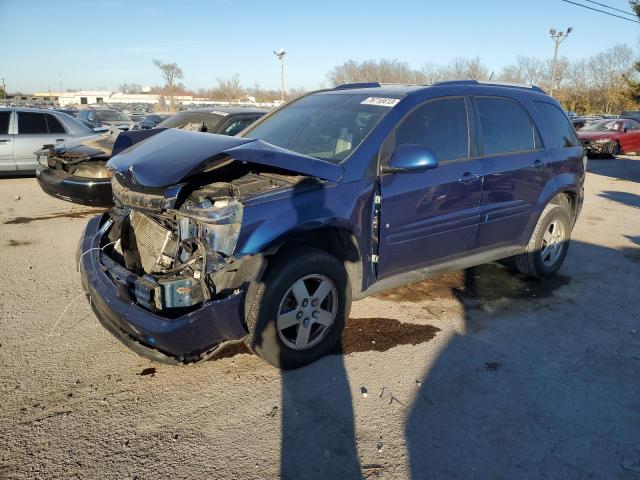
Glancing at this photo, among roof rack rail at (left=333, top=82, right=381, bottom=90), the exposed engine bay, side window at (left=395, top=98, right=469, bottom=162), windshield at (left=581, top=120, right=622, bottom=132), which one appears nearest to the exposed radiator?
the exposed engine bay

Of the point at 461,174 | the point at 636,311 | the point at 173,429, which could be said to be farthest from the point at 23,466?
the point at 636,311

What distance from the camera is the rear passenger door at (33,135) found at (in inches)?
408

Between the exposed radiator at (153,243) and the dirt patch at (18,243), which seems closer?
the exposed radiator at (153,243)

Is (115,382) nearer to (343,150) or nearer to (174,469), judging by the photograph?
(174,469)

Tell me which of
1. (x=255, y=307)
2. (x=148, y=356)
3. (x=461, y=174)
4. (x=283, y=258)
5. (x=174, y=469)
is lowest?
(x=174, y=469)

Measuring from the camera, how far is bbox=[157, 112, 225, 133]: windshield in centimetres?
746

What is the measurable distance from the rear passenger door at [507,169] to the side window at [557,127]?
27cm

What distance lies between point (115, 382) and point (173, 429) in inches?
26.4

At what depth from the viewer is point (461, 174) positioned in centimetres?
396

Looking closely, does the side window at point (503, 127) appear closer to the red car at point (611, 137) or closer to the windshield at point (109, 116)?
the red car at point (611, 137)

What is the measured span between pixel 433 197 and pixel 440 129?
60 cm

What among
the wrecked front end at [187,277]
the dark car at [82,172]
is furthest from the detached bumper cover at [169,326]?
the dark car at [82,172]

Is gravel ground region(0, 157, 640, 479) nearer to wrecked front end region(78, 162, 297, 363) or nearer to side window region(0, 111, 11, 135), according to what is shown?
wrecked front end region(78, 162, 297, 363)

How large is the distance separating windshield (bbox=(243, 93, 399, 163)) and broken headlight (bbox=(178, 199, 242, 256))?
38.0 inches
